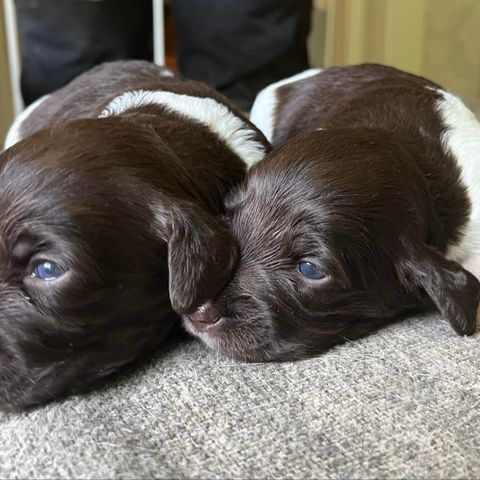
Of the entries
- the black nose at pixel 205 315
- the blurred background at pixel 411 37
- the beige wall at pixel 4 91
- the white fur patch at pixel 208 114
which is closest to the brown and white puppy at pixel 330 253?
the black nose at pixel 205 315

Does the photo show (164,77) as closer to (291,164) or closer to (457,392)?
(291,164)

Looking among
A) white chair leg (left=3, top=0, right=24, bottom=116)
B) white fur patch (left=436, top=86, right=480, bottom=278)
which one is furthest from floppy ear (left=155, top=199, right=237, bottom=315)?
white chair leg (left=3, top=0, right=24, bottom=116)

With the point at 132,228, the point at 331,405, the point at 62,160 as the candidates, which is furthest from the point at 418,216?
the point at 62,160

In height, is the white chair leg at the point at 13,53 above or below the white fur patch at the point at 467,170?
below

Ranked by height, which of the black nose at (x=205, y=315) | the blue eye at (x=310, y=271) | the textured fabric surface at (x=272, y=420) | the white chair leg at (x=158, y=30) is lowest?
the white chair leg at (x=158, y=30)

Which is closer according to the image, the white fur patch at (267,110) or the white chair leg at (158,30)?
the white fur patch at (267,110)

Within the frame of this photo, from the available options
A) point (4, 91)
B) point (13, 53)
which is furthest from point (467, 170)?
point (4, 91)

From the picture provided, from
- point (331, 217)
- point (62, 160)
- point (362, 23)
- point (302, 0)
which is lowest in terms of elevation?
point (362, 23)

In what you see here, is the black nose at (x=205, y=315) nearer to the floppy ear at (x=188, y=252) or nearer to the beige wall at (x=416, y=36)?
the floppy ear at (x=188, y=252)
